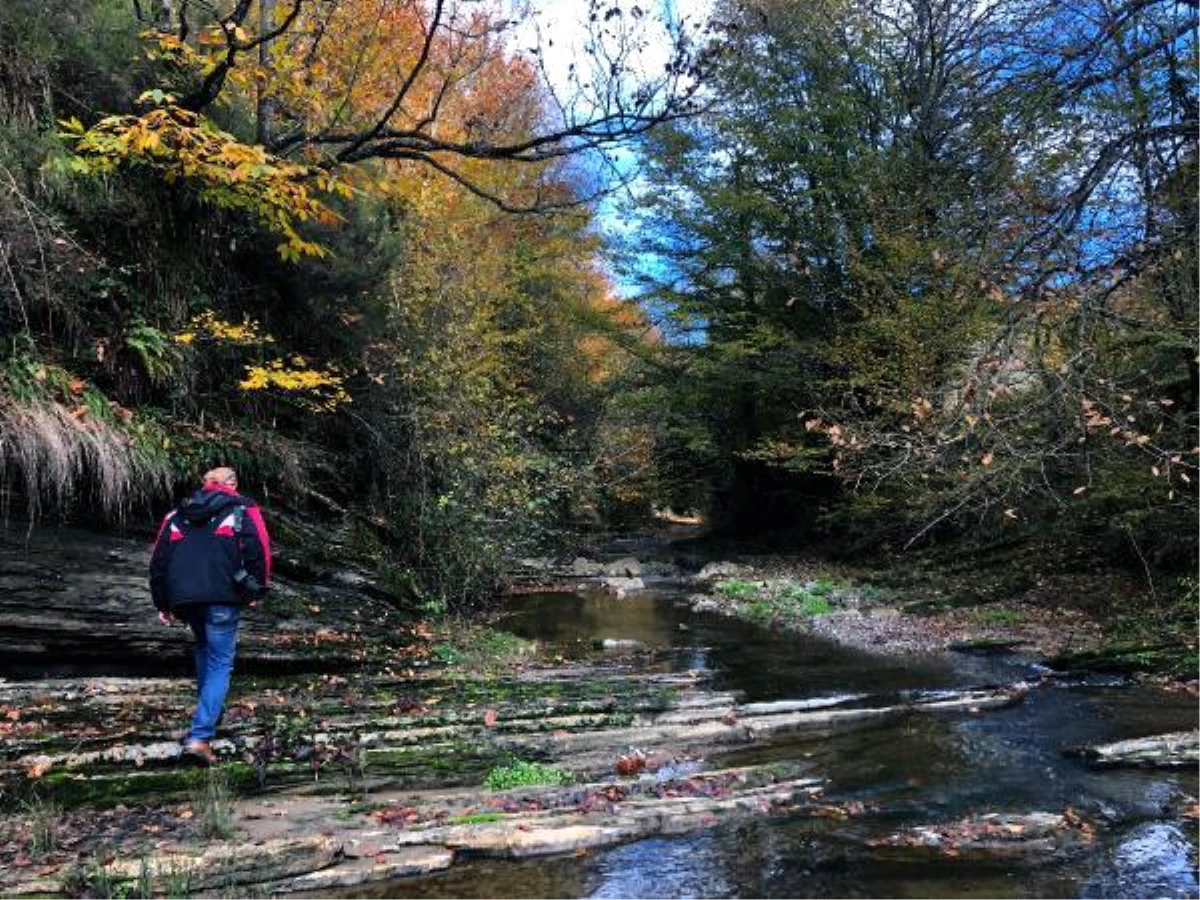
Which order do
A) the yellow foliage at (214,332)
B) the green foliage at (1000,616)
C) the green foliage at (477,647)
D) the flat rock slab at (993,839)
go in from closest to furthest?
the flat rock slab at (993,839) < the yellow foliage at (214,332) < the green foliage at (477,647) < the green foliage at (1000,616)

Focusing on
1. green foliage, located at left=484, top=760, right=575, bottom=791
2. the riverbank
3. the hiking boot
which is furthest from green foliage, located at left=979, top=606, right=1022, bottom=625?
the hiking boot

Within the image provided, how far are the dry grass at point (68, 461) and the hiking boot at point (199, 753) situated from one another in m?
3.13

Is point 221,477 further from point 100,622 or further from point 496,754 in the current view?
point 496,754

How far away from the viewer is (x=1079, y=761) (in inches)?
285

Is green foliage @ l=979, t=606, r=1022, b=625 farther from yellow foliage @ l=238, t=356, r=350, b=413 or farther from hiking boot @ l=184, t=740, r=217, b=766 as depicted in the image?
hiking boot @ l=184, t=740, r=217, b=766

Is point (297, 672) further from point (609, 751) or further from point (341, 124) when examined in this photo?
point (341, 124)

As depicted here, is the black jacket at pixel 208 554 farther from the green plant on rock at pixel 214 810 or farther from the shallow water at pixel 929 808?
the shallow water at pixel 929 808

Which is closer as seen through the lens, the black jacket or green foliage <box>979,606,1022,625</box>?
the black jacket

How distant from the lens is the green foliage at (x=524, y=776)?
252 inches

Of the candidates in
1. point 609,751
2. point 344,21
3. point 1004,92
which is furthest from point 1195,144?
point 344,21

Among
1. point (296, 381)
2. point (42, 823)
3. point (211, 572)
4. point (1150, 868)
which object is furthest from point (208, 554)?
point (1150, 868)

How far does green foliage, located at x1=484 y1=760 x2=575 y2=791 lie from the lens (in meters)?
6.40

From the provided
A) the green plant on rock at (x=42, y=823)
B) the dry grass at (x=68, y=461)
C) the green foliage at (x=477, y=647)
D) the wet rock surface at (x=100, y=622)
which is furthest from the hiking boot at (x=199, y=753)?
the green foliage at (x=477, y=647)

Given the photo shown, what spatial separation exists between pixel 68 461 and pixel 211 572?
2.34m
